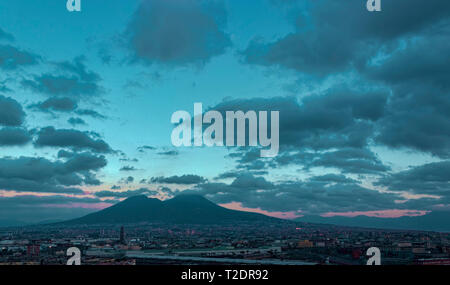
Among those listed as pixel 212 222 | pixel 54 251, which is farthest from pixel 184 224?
pixel 54 251
